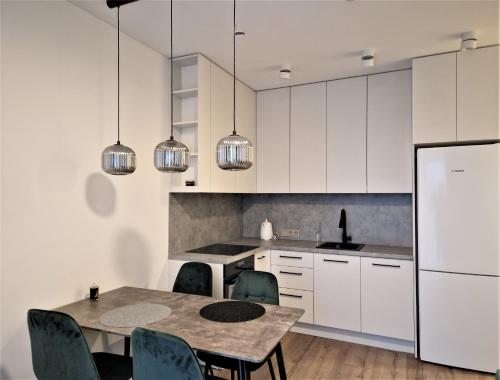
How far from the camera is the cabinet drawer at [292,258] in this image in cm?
345

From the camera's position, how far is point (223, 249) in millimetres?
3355

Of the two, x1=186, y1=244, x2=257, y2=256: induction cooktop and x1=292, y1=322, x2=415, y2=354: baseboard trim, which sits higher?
x1=186, y1=244, x2=257, y2=256: induction cooktop

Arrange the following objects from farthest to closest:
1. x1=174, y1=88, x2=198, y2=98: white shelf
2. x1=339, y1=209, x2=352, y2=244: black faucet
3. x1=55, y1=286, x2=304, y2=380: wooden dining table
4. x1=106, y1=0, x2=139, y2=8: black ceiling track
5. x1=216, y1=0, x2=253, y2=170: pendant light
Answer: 1. x1=339, y1=209, x2=352, y2=244: black faucet
2. x1=174, y1=88, x2=198, y2=98: white shelf
3. x1=106, y1=0, x2=139, y2=8: black ceiling track
4. x1=216, y1=0, x2=253, y2=170: pendant light
5. x1=55, y1=286, x2=304, y2=380: wooden dining table

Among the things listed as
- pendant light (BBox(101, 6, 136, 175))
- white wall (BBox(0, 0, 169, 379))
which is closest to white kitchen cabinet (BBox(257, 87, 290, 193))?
white wall (BBox(0, 0, 169, 379))

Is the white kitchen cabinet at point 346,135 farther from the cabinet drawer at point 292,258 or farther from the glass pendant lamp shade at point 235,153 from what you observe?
the glass pendant lamp shade at point 235,153

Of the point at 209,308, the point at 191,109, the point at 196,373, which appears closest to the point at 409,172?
the point at 191,109

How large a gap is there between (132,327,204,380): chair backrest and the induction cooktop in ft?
5.41

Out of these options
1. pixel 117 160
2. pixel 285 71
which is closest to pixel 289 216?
pixel 285 71

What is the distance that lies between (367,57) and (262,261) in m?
2.13

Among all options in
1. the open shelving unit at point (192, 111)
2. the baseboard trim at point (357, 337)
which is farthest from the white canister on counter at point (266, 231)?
the open shelving unit at point (192, 111)

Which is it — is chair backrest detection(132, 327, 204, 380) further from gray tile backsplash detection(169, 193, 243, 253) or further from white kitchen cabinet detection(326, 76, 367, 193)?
white kitchen cabinet detection(326, 76, 367, 193)

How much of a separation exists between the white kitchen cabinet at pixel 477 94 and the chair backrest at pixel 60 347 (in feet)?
9.78

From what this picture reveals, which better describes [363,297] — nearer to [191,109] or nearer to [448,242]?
[448,242]

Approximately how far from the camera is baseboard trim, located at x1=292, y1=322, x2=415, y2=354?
3.13m
